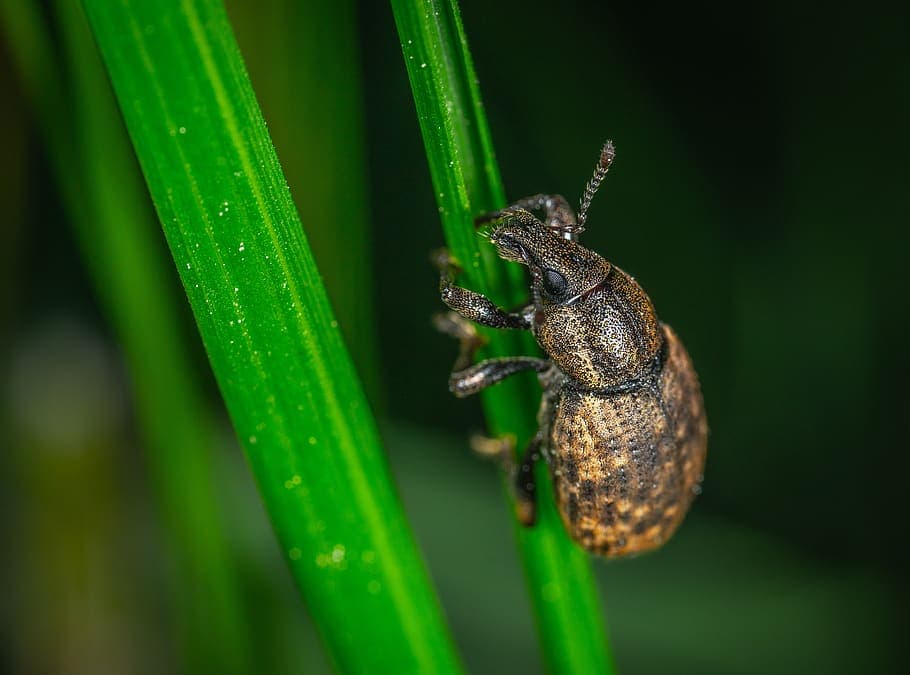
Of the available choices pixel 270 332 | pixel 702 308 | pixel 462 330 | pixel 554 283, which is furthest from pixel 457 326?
pixel 702 308

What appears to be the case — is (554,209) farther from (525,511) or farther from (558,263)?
(525,511)

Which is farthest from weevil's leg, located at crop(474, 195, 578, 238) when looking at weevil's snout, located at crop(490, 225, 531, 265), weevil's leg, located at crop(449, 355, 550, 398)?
weevil's leg, located at crop(449, 355, 550, 398)

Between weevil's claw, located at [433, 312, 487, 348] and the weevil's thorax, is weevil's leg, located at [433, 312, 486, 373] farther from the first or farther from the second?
the weevil's thorax

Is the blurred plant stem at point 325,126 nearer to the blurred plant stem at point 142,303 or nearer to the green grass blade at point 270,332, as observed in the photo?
the blurred plant stem at point 142,303

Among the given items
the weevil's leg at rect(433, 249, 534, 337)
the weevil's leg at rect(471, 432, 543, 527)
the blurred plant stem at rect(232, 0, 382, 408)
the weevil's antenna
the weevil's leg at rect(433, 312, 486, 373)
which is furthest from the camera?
the blurred plant stem at rect(232, 0, 382, 408)

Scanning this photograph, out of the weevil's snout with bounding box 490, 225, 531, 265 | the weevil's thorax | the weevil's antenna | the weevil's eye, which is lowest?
the weevil's thorax

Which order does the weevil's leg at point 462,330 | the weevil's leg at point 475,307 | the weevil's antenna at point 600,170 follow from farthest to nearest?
the weevil's leg at point 462,330, the weevil's antenna at point 600,170, the weevil's leg at point 475,307

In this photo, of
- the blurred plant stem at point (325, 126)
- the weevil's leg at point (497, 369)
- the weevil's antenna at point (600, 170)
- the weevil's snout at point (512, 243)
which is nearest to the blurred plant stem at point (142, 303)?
the blurred plant stem at point (325, 126)

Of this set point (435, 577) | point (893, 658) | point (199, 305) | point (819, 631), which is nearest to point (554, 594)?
point (199, 305)
